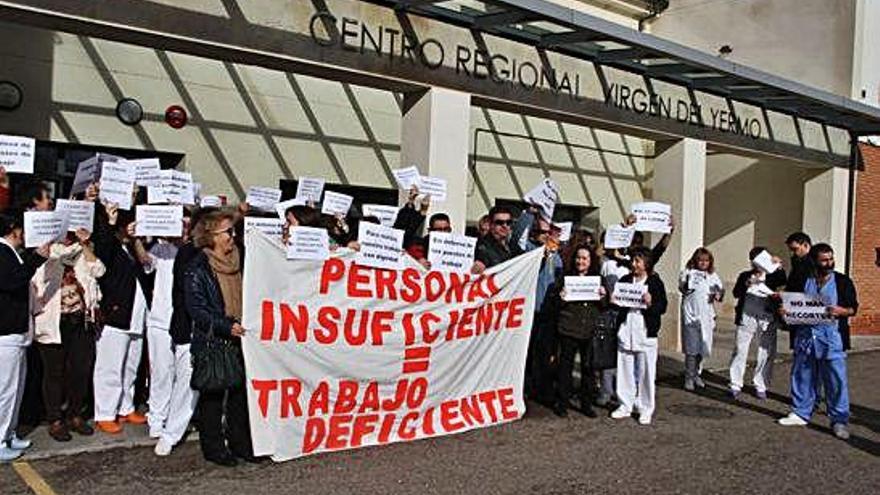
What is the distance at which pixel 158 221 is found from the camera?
657cm

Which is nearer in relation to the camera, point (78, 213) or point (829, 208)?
point (78, 213)

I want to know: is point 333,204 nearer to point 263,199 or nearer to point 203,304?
point 263,199

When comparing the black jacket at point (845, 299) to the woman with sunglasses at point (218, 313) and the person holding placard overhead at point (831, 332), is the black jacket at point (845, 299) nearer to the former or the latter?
the person holding placard overhead at point (831, 332)

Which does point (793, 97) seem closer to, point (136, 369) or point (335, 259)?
point (335, 259)

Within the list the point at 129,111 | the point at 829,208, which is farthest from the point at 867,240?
the point at 129,111

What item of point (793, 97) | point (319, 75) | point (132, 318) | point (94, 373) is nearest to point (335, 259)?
point (132, 318)

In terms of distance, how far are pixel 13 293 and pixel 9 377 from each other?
578 mm

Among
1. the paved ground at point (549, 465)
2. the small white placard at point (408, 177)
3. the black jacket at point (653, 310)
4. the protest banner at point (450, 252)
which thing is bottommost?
the paved ground at point (549, 465)

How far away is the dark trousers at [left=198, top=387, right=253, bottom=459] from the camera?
6113 mm

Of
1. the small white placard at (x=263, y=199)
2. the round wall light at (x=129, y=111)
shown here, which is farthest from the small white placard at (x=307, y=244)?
the round wall light at (x=129, y=111)

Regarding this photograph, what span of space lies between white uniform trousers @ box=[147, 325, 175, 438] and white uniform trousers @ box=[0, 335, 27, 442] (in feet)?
3.15

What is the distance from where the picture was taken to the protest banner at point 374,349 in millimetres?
6258

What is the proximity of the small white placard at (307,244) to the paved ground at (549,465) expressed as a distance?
1.50 meters

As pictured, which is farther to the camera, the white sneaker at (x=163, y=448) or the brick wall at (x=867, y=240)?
the brick wall at (x=867, y=240)
